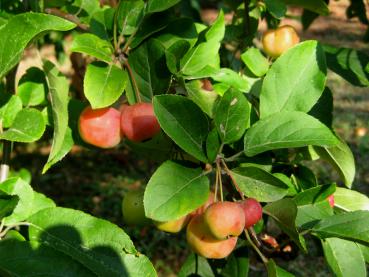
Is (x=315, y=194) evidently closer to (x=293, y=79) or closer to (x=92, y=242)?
(x=293, y=79)

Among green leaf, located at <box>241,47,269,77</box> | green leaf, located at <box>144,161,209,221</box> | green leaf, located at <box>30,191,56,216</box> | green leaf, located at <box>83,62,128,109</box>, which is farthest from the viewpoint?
green leaf, located at <box>241,47,269,77</box>

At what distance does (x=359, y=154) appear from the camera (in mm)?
3549

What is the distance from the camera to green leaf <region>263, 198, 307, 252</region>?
0.82 metres

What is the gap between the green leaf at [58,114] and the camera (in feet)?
3.12

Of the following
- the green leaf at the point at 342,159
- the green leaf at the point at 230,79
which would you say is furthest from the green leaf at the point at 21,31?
the green leaf at the point at 342,159

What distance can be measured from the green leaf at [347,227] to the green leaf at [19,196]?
0.47m

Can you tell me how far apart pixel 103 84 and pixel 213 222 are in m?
0.29

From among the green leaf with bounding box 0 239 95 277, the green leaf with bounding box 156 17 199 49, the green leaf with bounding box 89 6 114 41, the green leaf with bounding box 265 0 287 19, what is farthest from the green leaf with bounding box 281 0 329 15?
the green leaf with bounding box 0 239 95 277

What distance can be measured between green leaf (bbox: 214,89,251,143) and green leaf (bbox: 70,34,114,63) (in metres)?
0.22

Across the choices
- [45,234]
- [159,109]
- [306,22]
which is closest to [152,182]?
[159,109]

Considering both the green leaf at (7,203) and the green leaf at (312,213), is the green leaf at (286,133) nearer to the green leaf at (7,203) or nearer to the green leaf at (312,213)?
the green leaf at (312,213)

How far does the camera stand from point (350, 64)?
1123 millimetres

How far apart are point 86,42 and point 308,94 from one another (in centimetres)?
38

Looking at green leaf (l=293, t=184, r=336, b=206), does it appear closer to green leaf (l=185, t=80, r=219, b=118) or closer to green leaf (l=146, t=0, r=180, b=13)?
green leaf (l=185, t=80, r=219, b=118)
